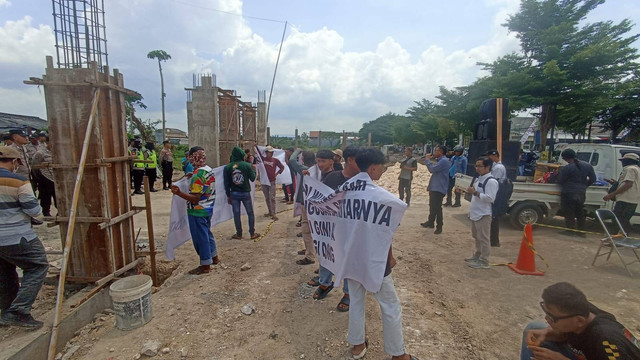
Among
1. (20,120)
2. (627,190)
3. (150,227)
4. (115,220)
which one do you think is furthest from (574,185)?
(20,120)

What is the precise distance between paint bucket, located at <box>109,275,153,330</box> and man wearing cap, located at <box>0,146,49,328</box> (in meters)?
0.68

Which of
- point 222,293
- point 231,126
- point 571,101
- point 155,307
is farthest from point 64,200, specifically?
point 571,101

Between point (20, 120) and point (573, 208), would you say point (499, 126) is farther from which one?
point (20, 120)

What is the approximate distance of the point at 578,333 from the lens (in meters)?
1.78

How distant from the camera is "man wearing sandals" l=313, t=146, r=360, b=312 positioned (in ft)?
10.1

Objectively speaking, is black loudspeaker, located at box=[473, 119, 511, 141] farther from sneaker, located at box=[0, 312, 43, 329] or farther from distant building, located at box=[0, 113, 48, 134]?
distant building, located at box=[0, 113, 48, 134]

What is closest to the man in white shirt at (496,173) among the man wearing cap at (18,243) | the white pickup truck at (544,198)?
the white pickup truck at (544,198)

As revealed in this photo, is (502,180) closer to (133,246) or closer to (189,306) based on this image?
(189,306)

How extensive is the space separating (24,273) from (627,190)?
887 centimetres

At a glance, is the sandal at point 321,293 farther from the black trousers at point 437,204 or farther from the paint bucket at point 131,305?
the black trousers at point 437,204

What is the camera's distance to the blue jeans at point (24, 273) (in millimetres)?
3018

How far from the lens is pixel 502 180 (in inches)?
223

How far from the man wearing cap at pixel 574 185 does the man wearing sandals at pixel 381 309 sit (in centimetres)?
579

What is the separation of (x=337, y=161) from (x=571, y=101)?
16.1 meters
